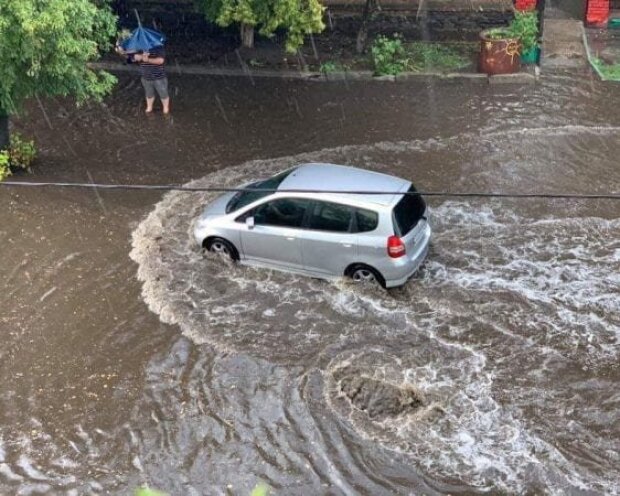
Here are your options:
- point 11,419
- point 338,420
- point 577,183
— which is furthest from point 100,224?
point 577,183

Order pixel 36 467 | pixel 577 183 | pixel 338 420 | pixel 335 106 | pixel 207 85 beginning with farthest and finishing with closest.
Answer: pixel 207 85 < pixel 335 106 < pixel 577 183 < pixel 338 420 < pixel 36 467

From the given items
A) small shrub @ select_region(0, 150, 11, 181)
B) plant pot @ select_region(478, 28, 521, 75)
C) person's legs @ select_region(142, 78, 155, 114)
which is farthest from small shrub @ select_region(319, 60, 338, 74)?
small shrub @ select_region(0, 150, 11, 181)

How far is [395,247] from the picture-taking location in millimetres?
8852

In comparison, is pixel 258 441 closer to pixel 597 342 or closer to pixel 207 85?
pixel 597 342

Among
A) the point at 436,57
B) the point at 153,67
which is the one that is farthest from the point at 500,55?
the point at 153,67

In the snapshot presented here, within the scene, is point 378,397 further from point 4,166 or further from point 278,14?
point 278,14

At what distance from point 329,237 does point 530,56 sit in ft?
34.2

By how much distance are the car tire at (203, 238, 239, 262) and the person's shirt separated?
5964mm

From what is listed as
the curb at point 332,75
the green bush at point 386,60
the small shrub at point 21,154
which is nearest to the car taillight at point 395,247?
the small shrub at point 21,154

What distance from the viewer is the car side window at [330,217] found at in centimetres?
905

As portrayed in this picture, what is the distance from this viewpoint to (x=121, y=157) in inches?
513

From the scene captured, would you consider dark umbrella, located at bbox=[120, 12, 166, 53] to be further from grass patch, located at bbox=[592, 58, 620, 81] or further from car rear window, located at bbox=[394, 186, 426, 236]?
grass patch, located at bbox=[592, 58, 620, 81]

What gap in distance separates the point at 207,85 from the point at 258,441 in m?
11.4

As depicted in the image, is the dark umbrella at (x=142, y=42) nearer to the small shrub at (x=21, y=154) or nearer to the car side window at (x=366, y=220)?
the small shrub at (x=21, y=154)
